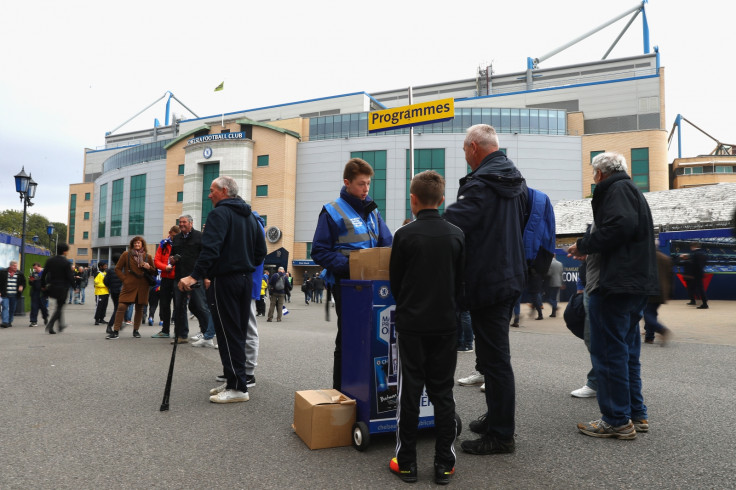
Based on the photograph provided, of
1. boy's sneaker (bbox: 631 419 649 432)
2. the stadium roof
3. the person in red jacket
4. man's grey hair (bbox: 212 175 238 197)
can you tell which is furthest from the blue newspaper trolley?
the stadium roof

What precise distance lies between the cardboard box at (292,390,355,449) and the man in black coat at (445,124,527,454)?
0.78m

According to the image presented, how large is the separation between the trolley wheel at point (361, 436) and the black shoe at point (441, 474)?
587 millimetres

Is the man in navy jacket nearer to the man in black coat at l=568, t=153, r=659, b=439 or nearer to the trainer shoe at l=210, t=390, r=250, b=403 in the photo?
the trainer shoe at l=210, t=390, r=250, b=403

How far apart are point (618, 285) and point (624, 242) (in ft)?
1.03

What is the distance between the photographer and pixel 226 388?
4.55 meters

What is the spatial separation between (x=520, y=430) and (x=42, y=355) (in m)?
6.48

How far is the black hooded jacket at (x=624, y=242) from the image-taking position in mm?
3498

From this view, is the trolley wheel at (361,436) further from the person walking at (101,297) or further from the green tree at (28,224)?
the green tree at (28,224)

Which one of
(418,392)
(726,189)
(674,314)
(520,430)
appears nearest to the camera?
(418,392)

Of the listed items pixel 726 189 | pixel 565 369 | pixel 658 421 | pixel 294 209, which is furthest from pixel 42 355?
pixel 294 209

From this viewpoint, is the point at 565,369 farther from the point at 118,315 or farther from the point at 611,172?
the point at 118,315

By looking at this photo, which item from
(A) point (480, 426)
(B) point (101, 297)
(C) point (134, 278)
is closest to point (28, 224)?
(B) point (101, 297)

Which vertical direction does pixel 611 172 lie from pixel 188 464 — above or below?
above

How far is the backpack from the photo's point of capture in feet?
12.1
